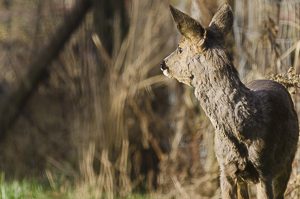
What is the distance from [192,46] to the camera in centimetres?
470

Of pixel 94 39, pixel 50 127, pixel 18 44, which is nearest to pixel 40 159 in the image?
pixel 50 127

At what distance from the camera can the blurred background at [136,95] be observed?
24.0 feet

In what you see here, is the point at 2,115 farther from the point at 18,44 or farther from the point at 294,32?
the point at 294,32

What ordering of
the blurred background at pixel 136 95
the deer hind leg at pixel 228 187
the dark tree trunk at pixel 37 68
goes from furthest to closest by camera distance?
1. the dark tree trunk at pixel 37 68
2. the blurred background at pixel 136 95
3. the deer hind leg at pixel 228 187

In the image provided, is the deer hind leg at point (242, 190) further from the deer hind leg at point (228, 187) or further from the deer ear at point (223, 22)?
the deer ear at point (223, 22)

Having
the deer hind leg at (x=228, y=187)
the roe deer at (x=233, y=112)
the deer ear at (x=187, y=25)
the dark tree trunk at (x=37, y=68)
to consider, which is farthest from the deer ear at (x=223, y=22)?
the dark tree trunk at (x=37, y=68)

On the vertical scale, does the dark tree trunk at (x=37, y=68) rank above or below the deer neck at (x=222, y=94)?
above

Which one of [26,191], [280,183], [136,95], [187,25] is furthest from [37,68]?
[187,25]

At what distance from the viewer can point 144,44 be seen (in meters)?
8.50

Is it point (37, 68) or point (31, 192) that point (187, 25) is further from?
point (37, 68)

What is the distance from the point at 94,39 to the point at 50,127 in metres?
2.86

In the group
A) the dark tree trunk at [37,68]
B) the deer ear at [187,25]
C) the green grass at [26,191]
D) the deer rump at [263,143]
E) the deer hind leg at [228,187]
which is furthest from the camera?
the dark tree trunk at [37,68]

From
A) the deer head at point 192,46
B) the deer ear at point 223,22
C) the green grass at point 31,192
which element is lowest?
the green grass at point 31,192

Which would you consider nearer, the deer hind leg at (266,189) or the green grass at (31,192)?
the deer hind leg at (266,189)
